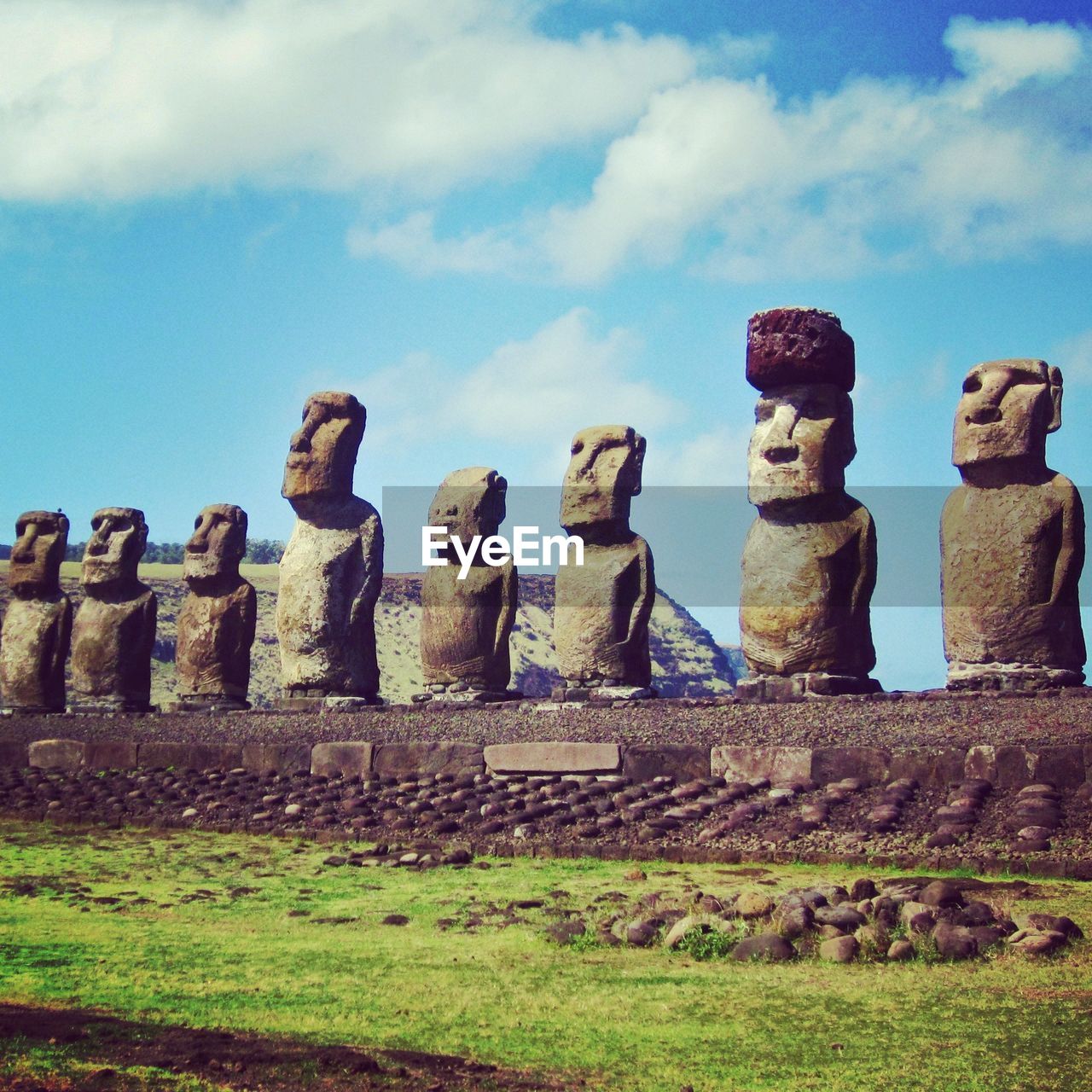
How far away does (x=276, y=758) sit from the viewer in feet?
45.8

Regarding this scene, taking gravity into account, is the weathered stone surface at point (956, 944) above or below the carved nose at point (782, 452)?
below

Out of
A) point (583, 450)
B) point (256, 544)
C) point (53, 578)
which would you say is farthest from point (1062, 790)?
point (256, 544)

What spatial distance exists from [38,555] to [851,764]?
14008mm

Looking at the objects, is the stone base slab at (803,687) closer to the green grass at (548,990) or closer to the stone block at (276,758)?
the stone block at (276,758)

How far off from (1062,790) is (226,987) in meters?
5.90

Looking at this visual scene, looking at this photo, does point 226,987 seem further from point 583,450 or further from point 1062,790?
point 583,450

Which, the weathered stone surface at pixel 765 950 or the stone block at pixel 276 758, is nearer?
the weathered stone surface at pixel 765 950

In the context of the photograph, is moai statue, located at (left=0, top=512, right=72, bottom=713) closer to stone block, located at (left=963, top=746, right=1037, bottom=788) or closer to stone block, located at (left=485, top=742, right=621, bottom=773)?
stone block, located at (left=485, top=742, right=621, bottom=773)

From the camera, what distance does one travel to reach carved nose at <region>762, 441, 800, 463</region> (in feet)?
44.1

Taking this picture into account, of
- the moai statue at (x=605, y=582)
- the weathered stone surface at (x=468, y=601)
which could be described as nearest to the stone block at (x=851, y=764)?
the moai statue at (x=605, y=582)

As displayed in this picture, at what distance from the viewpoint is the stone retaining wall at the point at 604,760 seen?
9.79m

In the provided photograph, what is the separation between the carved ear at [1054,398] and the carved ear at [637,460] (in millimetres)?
4448

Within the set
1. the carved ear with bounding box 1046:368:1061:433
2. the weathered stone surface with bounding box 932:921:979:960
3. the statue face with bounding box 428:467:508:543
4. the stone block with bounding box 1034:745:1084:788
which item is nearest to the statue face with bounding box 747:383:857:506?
the carved ear with bounding box 1046:368:1061:433

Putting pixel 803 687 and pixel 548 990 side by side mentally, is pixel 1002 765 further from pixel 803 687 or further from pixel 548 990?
pixel 548 990
